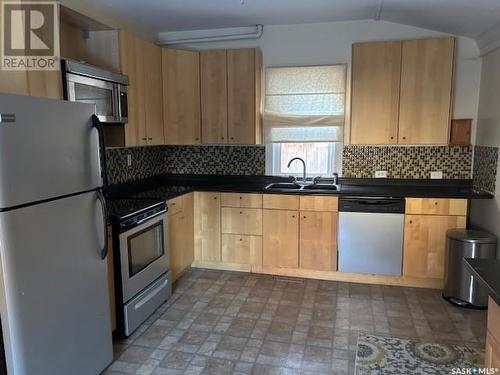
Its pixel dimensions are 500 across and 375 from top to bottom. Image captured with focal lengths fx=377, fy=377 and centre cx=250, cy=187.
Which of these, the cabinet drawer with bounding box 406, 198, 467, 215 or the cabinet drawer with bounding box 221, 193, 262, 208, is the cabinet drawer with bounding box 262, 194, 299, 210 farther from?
the cabinet drawer with bounding box 406, 198, 467, 215

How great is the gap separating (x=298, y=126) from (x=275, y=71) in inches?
25.3

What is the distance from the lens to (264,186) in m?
4.12

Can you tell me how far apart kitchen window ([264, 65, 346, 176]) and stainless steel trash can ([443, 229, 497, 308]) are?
1389 millimetres

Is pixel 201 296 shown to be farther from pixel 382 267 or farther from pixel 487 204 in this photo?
pixel 487 204

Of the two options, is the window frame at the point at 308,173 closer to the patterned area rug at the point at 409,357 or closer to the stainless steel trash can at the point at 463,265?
the stainless steel trash can at the point at 463,265

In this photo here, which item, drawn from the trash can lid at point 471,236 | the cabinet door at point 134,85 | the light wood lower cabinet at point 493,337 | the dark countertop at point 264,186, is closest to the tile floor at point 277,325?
the trash can lid at point 471,236

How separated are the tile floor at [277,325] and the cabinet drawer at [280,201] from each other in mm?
742

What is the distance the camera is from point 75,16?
284 centimetres

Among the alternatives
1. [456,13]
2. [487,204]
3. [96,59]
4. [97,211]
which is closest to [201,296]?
[97,211]

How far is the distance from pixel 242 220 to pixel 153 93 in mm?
1562

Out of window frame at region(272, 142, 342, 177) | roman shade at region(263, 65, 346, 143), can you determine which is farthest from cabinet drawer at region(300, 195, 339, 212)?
roman shade at region(263, 65, 346, 143)

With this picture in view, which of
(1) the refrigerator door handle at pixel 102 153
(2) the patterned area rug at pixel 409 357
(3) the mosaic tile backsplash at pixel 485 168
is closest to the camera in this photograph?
(1) the refrigerator door handle at pixel 102 153

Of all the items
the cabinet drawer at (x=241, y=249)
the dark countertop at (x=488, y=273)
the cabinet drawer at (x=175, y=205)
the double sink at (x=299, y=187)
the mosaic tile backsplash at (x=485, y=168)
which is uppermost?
the mosaic tile backsplash at (x=485, y=168)

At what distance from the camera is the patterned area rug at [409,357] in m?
2.36
